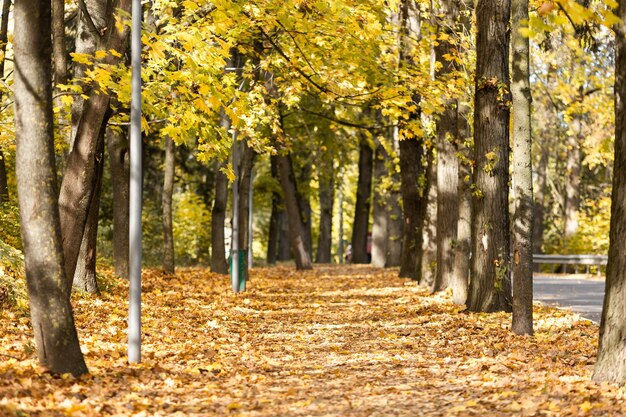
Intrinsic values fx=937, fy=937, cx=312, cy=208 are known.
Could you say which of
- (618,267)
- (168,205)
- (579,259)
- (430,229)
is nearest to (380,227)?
(579,259)

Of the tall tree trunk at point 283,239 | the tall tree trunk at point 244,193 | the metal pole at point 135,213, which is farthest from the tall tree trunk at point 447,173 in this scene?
the tall tree trunk at point 283,239

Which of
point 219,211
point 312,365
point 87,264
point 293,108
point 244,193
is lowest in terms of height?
point 312,365

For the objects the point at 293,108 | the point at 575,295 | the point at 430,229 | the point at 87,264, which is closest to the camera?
the point at 87,264

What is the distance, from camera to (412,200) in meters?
28.7

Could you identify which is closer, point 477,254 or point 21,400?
point 21,400

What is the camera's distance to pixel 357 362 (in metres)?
11.4

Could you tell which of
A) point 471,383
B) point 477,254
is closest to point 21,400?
point 471,383

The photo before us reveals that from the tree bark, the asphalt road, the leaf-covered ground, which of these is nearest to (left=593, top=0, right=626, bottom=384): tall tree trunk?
the leaf-covered ground

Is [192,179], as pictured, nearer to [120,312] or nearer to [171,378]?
[120,312]

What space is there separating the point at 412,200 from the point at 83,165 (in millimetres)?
17229

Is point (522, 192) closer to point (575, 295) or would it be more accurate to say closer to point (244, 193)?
point (575, 295)

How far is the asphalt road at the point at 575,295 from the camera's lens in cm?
1817

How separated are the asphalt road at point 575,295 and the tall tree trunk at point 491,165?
6.13 ft

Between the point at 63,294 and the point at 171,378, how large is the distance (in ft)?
4.79
